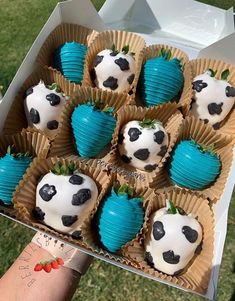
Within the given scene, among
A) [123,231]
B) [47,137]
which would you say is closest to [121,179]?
[123,231]

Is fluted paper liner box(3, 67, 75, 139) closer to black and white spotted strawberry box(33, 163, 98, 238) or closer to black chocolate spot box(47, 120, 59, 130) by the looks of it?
black chocolate spot box(47, 120, 59, 130)

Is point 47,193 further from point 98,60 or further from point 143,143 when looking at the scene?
point 98,60

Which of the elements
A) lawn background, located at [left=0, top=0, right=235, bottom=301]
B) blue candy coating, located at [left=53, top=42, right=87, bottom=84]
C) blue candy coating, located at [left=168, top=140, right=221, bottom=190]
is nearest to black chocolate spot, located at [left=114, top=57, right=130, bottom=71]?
blue candy coating, located at [left=53, top=42, right=87, bottom=84]

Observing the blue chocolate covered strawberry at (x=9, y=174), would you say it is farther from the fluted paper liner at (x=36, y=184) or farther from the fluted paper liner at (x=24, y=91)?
the fluted paper liner at (x=24, y=91)

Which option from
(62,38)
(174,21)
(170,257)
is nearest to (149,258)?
(170,257)

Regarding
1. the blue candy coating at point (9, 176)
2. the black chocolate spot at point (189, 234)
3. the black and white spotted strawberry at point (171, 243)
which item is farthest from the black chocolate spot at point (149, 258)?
the blue candy coating at point (9, 176)
